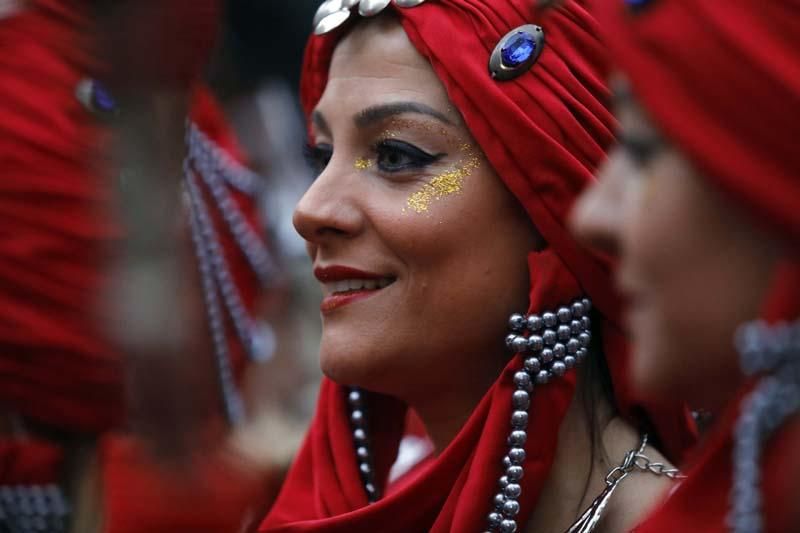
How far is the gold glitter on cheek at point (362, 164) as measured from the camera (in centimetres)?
253

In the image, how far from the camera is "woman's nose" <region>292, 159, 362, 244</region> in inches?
96.7

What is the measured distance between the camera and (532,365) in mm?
2377

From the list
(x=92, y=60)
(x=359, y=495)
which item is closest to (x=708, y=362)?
(x=359, y=495)

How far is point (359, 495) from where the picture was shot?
8.84ft

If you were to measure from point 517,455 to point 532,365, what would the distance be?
0.19 metres

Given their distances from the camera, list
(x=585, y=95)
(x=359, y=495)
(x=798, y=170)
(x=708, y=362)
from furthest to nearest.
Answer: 1. (x=359, y=495)
2. (x=585, y=95)
3. (x=708, y=362)
4. (x=798, y=170)

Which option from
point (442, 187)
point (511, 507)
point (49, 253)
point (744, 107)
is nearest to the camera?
point (744, 107)

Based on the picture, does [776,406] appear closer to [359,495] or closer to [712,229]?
[712,229]

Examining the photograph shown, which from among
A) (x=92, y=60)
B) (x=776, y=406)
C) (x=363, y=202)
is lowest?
(x=776, y=406)

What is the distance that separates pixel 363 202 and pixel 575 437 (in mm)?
715

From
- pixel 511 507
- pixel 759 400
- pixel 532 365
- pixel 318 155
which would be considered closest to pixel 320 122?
pixel 318 155

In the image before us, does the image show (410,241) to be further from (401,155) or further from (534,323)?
(534,323)

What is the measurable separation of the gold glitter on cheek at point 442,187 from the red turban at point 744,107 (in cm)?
92

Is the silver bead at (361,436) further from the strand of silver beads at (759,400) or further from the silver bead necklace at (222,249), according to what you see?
the strand of silver beads at (759,400)
